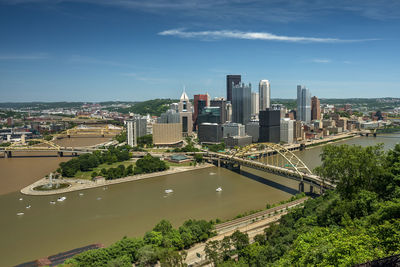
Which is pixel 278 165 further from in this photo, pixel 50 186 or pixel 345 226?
pixel 345 226

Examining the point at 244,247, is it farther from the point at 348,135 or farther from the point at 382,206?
the point at 348,135

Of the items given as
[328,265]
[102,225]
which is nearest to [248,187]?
[102,225]

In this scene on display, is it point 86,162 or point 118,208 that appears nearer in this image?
point 118,208

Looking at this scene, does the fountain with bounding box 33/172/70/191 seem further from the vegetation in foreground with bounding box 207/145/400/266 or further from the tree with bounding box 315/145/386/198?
the tree with bounding box 315/145/386/198

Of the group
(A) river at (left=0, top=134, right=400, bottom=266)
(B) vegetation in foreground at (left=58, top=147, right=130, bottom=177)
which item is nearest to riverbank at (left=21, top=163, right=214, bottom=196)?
(A) river at (left=0, top=134, right=400, bottom=266)

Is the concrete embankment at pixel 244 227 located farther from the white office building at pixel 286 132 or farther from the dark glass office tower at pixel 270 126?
the white office building at pixel 286 132

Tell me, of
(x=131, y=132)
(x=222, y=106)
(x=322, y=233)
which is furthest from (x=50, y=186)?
(x=222, y=106)
